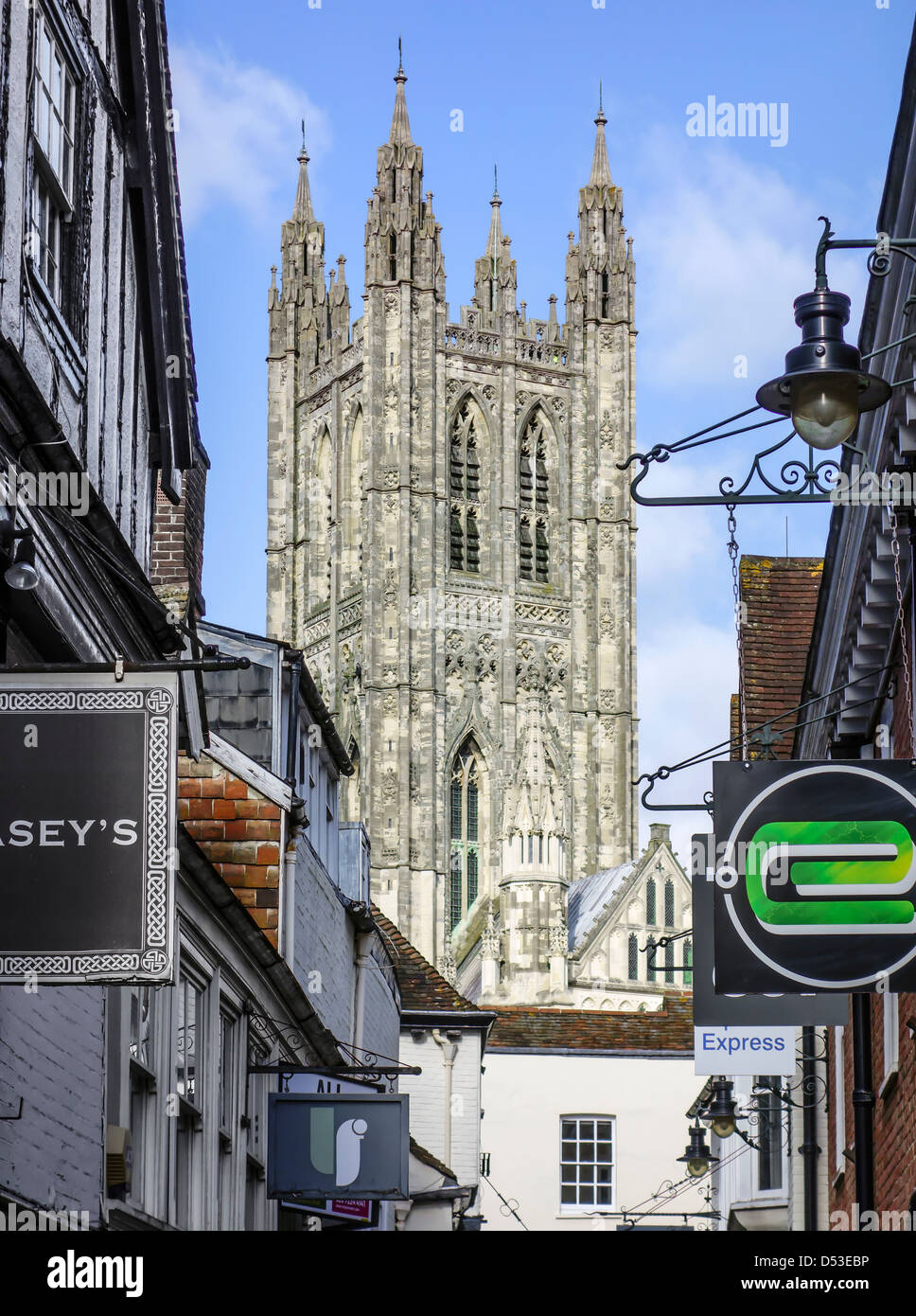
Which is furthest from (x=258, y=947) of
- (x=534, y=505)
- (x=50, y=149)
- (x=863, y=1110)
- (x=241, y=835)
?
(x=534, y=505)

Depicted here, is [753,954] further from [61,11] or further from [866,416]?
[61,11]

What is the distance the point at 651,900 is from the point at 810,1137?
2324 inches

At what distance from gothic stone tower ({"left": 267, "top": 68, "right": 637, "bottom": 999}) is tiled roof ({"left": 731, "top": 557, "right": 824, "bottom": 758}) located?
55.8 m

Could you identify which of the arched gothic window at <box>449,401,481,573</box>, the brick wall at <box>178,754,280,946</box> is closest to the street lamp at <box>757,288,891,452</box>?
the brick wall at <box>178,754,280,946</box>

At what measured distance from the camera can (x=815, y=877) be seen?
9773 mm

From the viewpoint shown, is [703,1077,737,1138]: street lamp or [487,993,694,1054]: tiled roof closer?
[703,1077,737,1138]: street lamp

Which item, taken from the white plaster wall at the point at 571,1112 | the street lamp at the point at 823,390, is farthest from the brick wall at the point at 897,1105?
the white plaster wall at the point at 571,1112

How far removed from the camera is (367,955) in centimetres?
2402

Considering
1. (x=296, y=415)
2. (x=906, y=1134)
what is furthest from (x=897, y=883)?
(x=296, y=415)

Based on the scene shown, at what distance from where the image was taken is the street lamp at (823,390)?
28.7 ft

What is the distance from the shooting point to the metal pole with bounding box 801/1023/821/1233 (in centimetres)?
2153

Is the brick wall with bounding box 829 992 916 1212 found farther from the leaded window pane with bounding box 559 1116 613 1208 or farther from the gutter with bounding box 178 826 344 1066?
the leaded window pane with bounding box 559 1116 613 1208

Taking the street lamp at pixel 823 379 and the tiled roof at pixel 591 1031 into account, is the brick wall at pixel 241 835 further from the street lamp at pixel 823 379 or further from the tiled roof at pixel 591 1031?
the tiled roof at pixel 591 1031

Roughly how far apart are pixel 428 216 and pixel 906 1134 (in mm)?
79315
